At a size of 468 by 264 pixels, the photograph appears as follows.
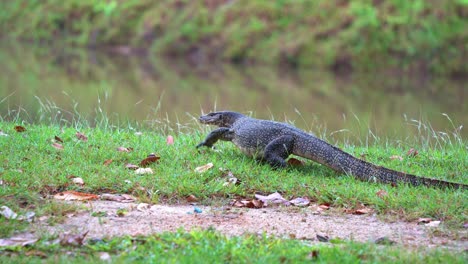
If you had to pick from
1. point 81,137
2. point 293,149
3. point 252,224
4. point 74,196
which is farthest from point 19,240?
point 81,137

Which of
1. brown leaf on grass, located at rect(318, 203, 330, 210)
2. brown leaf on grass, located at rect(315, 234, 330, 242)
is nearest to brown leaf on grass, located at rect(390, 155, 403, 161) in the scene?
brown leaf on grass, located at rect(318, 203, 330, 210)

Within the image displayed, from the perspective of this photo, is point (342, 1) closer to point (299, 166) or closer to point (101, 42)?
point (101, 42)

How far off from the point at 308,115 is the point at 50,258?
11.9 m

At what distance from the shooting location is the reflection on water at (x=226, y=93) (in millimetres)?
13344

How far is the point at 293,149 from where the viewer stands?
242 inches

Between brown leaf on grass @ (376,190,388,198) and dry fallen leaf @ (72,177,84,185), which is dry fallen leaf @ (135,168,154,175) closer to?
dry fallen leaf @ (72,177,84,185)

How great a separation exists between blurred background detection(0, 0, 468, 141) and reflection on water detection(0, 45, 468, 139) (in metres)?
0.06

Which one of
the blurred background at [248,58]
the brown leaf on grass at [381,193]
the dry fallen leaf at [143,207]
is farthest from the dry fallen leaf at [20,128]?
the blurred background at [248,58]

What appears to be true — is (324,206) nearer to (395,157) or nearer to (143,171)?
(143,171)

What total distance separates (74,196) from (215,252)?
5.38ft

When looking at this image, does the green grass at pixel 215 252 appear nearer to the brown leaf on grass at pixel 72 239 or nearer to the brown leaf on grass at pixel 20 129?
→ the brown leaf on grass at pixel 72 239

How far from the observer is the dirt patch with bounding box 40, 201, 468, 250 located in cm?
412

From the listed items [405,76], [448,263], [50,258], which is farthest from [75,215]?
[405,76]

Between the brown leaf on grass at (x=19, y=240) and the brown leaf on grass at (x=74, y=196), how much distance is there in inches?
34.2
